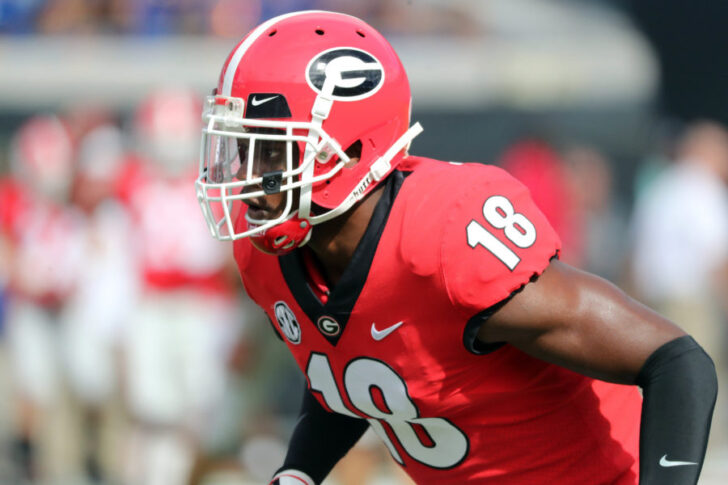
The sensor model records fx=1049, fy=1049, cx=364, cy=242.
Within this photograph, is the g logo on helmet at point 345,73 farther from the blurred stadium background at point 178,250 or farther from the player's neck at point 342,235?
the blurred stadium background at point 178,250

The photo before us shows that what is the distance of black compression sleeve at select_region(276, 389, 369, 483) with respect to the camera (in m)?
2.45

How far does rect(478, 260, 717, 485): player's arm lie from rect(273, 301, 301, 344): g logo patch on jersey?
0.46 m

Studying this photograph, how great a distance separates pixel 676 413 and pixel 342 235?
0.75m

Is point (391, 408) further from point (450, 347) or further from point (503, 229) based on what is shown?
point (503, 229)

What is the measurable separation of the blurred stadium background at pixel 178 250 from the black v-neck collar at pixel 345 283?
7.88ft

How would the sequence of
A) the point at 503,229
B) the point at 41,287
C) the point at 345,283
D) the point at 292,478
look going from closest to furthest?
1. the point at 503,229
2. the point at 345,283
3. the point at 292,478
4. the point at 41,287

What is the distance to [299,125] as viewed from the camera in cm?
208

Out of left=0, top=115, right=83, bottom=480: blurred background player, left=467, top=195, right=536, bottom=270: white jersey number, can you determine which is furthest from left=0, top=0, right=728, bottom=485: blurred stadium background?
left=467, top=195, right=536, bottom=270: white jersey number

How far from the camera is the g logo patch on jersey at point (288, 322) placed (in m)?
2.24

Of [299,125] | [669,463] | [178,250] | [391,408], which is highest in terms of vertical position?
[299,125]

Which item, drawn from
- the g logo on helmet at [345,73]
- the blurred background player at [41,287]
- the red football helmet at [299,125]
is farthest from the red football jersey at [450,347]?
the blurred background player at [41,287]

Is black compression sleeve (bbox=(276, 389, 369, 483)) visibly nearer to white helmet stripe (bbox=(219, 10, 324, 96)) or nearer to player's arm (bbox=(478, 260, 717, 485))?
player's arm (bbox=(478, 260, 717, 485))

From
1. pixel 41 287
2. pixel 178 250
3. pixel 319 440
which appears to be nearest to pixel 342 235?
pixel 319 440

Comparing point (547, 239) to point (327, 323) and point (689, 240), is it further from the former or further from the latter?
point (689, 240)
